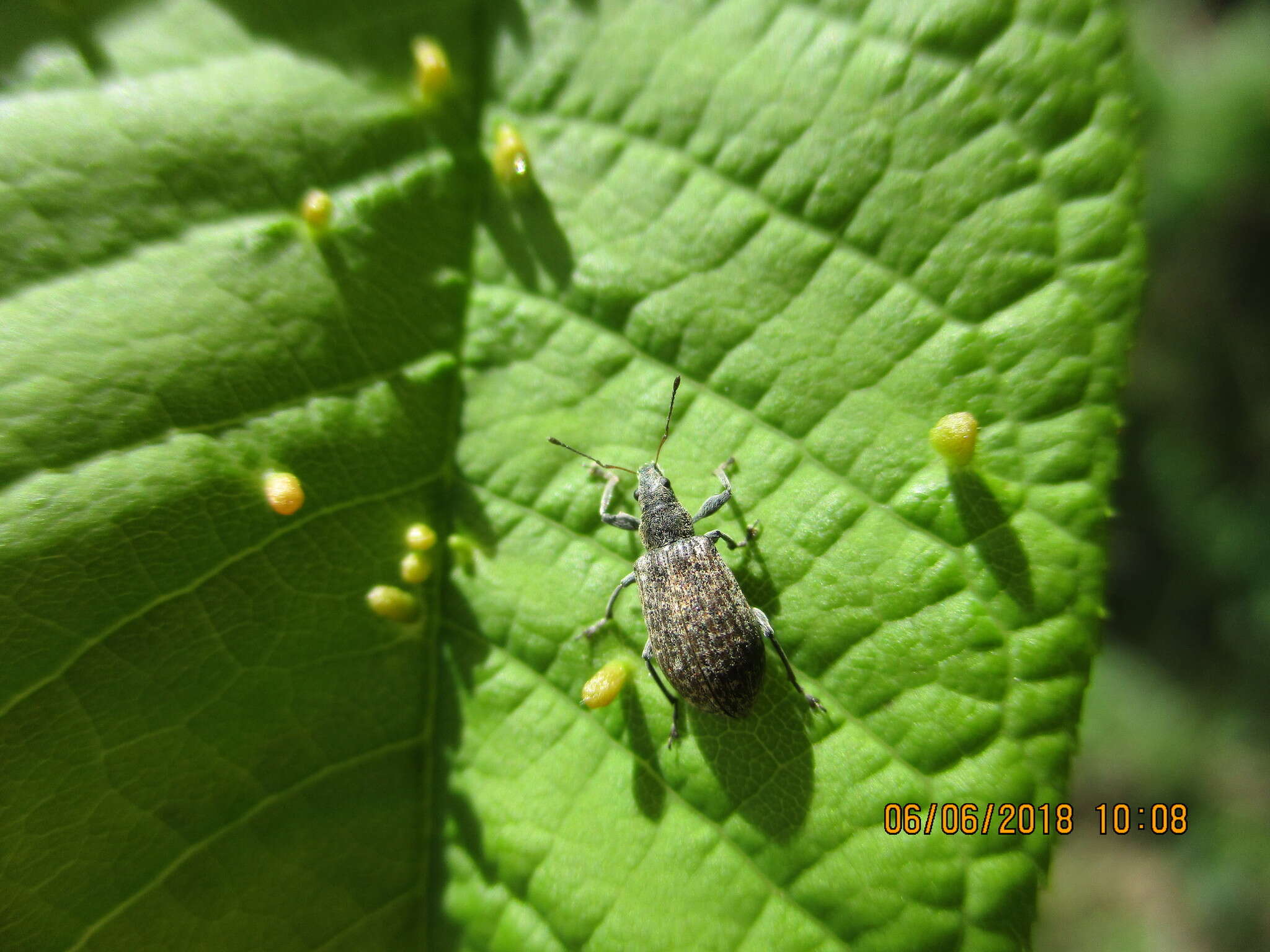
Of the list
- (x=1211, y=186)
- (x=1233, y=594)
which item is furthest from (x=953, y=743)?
(x=1211, y=186)

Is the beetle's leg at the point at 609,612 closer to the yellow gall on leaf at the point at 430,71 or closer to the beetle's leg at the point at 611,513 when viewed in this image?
the beetle's leg at the point at 611,513

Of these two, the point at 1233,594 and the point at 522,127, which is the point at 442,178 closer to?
the point at 522,127

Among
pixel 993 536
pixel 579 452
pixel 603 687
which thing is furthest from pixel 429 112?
pixel 993 536

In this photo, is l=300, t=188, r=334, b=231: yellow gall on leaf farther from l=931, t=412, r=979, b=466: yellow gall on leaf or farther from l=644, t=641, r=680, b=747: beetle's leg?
l=931, t=412, r=979, b=466: yellow gall on leaf

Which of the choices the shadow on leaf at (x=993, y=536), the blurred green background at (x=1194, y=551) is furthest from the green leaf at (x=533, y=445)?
the blurred green background at (x=1194, y=551)

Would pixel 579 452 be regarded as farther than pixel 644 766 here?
Yes

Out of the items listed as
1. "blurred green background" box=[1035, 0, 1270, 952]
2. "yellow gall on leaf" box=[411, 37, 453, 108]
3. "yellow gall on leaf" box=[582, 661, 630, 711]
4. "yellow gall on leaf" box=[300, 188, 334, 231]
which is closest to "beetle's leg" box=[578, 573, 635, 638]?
"yellow gall on leaf" box=[582, 661, 630, 711]

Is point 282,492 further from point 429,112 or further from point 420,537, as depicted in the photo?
point 429,112
